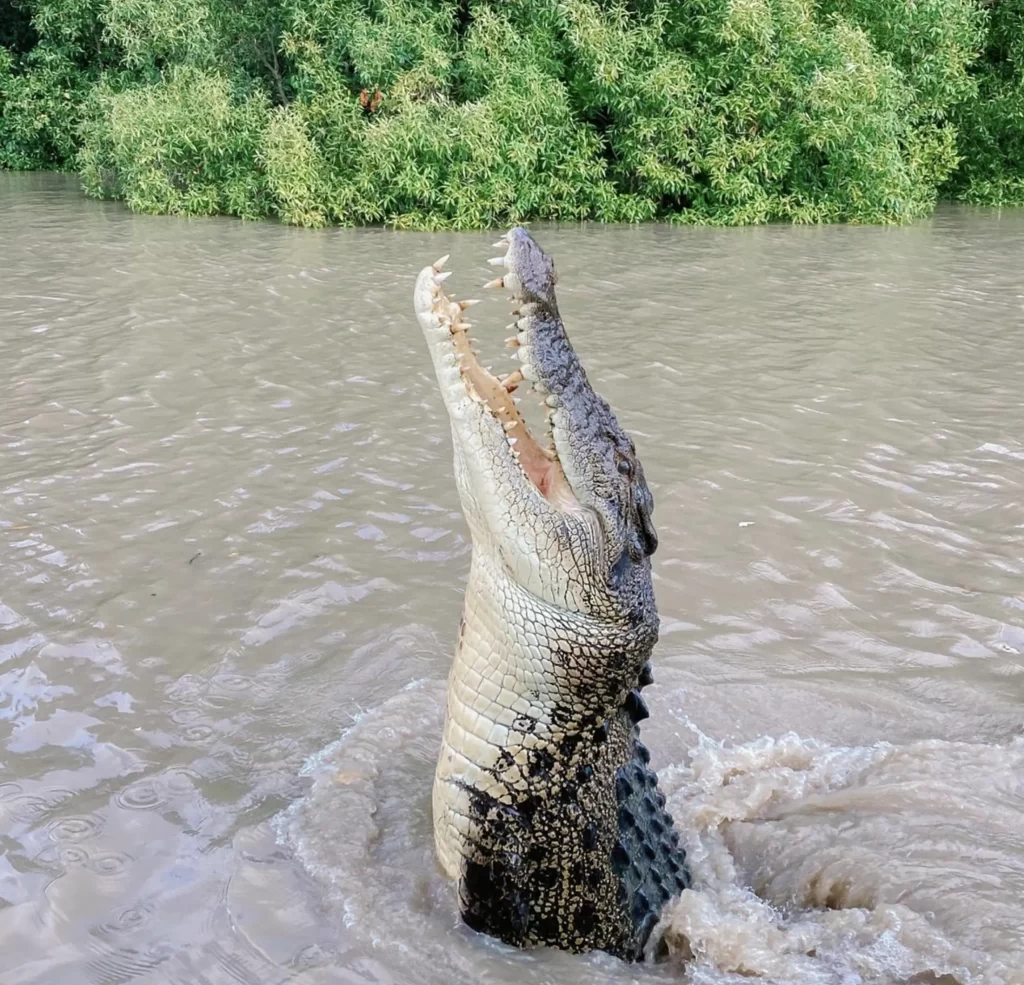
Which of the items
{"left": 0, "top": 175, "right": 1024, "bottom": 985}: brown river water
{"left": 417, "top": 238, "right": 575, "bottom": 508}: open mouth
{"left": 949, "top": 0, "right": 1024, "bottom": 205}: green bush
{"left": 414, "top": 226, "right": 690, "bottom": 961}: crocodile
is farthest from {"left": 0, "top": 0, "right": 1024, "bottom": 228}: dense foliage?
{"left": 414, "top": 226, "right": 690, "bottom": 961}: crocodile

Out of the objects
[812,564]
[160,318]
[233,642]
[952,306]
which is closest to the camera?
[233,642]

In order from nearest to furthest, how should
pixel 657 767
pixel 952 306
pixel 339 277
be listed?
1. pixel 657 767
2. pixel 952 306
3. pixel 339 277

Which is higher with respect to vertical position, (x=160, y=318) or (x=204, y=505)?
(x=160, y=318)

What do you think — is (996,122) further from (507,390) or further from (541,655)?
(541,655)

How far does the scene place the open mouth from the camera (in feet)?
7.88

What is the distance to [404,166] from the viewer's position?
14.2 m

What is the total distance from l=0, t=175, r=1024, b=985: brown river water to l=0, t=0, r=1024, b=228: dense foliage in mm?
7028

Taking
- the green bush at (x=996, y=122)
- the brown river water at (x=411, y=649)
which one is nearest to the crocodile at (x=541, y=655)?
the brown river water at (x=411, y=649)

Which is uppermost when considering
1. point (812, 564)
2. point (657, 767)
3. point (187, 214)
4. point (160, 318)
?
point (187, 214)

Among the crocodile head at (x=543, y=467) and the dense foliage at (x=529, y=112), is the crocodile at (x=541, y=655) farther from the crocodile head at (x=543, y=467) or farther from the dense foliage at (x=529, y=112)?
the dense foliage at (x=529, y=112)

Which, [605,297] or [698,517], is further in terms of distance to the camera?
[605,297]

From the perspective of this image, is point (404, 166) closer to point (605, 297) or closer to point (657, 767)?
point (605, 297)

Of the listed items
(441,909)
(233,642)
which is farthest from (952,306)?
(441,909)

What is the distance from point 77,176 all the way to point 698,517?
20284mm
